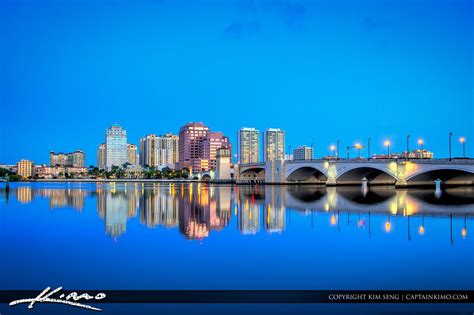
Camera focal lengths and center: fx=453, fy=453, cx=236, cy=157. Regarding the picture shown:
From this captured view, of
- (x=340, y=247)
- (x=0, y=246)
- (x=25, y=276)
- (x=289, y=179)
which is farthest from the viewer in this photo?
(x=289, y=179)

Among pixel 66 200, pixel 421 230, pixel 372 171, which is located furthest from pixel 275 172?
pixel 421 230

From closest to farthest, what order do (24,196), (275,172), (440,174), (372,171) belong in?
(24,196) → (440,174) → (372,171) → (275,172)

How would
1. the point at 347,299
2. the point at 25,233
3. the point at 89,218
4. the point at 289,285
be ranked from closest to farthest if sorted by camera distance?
the point at 347,299, the point at 289,285, the point at 25,233, the point at 89,218

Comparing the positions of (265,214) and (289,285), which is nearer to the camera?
(289,285)

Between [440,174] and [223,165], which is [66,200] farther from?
[223,165]

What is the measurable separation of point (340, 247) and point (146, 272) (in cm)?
622

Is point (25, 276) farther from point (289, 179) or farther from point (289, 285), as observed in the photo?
point (289, 179)

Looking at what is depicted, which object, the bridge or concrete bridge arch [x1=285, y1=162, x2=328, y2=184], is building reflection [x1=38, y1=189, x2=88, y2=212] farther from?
concrete bridge arch [x1=285, y1=162, x2=328, y2=184]

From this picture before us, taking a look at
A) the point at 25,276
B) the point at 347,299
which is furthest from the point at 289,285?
the point at 25,276

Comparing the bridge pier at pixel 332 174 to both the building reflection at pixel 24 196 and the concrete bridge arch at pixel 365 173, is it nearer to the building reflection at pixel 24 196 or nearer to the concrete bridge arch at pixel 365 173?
the concrete bridge arch at pixel 365 173

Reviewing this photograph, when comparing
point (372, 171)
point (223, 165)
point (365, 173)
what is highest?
point (223, 165)

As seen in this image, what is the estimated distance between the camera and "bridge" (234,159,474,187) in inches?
2343

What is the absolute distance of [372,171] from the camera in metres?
76.6

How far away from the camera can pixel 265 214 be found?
2503 cm
